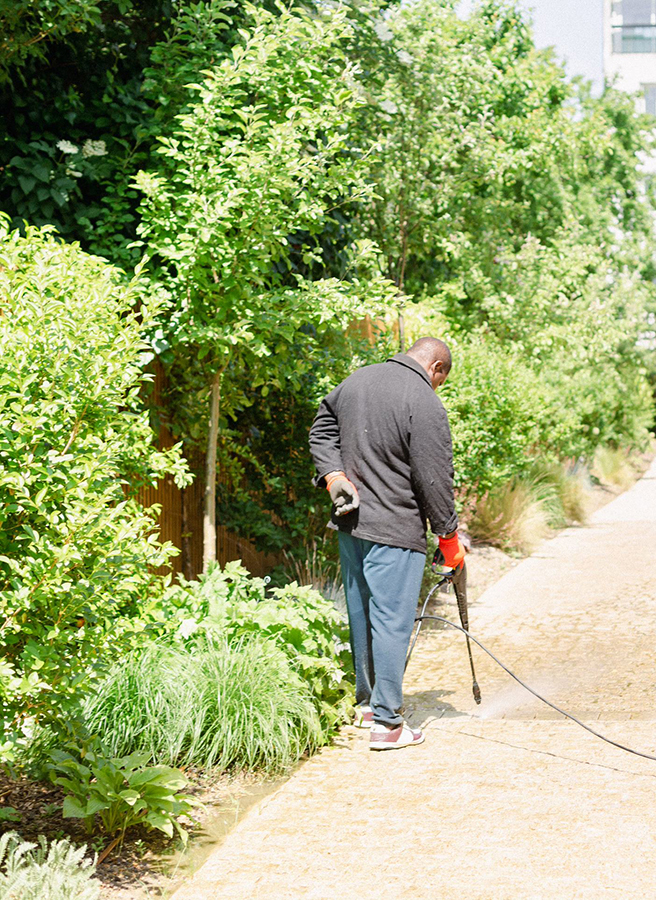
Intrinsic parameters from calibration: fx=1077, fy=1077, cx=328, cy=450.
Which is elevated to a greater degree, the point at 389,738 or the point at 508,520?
the point at 389,738

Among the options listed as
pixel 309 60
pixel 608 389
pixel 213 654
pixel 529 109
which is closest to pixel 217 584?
pixel 213 654

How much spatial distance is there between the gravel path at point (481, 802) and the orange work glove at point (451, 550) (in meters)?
0.87

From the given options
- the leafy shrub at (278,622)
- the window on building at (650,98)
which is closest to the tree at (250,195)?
the leafy shrub at (278,622)

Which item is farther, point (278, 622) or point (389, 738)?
point (278, 622)

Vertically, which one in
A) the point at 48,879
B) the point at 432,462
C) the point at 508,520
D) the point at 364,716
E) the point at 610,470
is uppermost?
the point at 432,462

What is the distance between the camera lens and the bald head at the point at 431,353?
5422mm

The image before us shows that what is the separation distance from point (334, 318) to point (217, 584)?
5.73 feet

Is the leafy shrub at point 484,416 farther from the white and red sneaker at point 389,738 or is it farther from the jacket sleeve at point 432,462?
the white and red sneaker at point 389,738

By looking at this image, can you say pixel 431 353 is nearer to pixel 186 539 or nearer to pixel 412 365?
pixel 412 365

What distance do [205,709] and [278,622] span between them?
29.6 inches

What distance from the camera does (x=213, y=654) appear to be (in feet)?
16.1

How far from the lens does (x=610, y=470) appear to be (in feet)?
73.3

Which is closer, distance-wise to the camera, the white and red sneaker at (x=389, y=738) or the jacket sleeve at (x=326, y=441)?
the white and red sneaker at (x=389, y=738)

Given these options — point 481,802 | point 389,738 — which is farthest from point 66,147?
point 481,802
